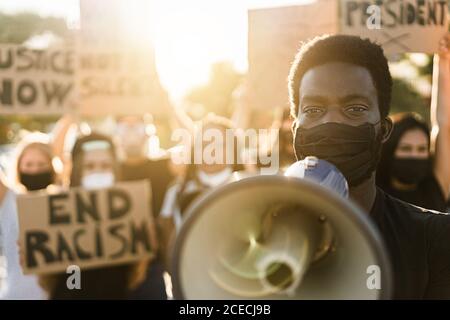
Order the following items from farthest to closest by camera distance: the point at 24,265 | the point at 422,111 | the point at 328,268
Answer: the point at 422,111, the point at 24,265, the point at 328,268

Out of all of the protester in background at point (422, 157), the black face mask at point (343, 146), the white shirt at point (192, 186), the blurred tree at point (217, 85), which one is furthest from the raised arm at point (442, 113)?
the blurred tree at point (217, 85)

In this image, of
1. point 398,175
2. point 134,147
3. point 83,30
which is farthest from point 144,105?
point 398,175

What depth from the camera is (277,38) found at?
3.34 m

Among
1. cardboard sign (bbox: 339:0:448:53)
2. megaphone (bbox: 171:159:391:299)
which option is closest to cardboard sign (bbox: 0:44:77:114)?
cardboard sign (bbox: 339:0:448:53)

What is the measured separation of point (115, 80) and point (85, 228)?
3.56 feet

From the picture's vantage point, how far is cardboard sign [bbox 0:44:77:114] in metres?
4.02

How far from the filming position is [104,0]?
428 centimetres

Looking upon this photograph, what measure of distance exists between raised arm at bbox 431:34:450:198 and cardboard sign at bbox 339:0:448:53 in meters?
0.12

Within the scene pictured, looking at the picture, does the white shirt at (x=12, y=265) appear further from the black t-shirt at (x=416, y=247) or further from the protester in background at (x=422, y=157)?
the black t-shirt at (x=416, y=247)

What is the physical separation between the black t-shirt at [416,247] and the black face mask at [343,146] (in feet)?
0.46

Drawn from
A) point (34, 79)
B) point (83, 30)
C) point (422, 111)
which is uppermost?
point (83, 30)

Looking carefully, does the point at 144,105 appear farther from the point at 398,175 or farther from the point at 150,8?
the point at 398,175
